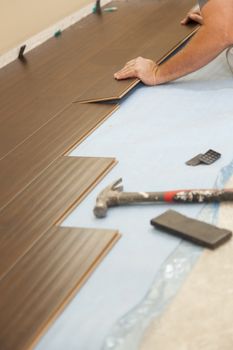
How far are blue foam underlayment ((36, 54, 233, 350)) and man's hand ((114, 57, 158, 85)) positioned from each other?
6cm

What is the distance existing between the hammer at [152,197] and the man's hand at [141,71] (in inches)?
41.1

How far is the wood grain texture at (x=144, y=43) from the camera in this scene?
104 inches

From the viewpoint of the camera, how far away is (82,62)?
3.08 m

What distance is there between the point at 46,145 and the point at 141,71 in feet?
2.40

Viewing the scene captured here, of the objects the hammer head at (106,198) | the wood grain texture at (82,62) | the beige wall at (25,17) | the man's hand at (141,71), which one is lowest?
the hammer head at (106,198)

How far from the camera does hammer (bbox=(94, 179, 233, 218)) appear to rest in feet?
5.48

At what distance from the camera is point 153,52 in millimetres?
2957

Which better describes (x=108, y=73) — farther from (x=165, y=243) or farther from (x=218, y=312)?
(x=218, y=312)

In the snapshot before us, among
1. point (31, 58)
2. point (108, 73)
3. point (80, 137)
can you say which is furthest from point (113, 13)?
point (80, 137)

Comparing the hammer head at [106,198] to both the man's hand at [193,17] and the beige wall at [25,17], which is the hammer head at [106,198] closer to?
the man's hand at [193,17]

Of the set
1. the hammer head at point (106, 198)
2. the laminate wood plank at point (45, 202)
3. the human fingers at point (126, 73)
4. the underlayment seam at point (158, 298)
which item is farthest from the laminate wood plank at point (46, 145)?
the underlayment seam at point (158, 298)

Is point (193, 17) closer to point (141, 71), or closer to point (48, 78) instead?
point (141, 71)

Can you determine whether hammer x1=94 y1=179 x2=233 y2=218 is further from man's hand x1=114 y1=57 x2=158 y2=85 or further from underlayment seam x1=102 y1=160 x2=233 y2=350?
man's hand x1=114 y1=57 x2=158 y2=85

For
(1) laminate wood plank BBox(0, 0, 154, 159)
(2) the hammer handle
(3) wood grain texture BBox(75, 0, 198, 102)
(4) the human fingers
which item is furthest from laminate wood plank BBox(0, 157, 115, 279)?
(4) the human fingers
